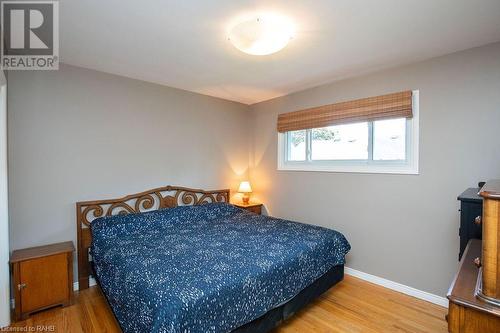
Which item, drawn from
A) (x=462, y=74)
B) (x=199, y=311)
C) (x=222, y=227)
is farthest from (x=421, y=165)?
(x=199, y=311)

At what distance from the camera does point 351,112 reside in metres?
2.93

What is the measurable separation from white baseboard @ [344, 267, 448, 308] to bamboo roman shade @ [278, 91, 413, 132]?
1792mm

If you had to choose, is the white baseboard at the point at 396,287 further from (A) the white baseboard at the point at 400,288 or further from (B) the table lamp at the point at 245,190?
(B) the table lamp at the point at 245,190

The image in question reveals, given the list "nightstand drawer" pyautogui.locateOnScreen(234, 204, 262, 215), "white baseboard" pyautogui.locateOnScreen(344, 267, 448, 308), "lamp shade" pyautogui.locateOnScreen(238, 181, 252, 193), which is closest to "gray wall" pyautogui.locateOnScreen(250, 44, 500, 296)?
"white baseboard" pyautogui.locateOnScreen(344, 267, 448, 308)

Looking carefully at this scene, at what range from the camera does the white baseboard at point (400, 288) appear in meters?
2.38

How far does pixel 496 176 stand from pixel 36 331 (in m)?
3.99

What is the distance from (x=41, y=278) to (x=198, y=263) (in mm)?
1516

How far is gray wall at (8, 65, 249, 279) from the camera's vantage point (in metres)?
2.35

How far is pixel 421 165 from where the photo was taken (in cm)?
249

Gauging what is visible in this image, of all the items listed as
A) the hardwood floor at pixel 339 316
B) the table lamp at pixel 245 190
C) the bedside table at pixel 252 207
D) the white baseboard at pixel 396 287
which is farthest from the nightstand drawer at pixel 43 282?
the table lamp at pixel 245 190

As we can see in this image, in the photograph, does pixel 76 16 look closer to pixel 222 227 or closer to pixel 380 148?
pixel 222 227

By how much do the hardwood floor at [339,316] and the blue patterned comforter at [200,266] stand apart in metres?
0.34

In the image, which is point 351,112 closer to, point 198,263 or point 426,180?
point 426,180

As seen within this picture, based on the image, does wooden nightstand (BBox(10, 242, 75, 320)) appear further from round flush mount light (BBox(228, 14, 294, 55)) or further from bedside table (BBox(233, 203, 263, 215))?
round flush mount light (BBox(228, 14, 294, 55))
